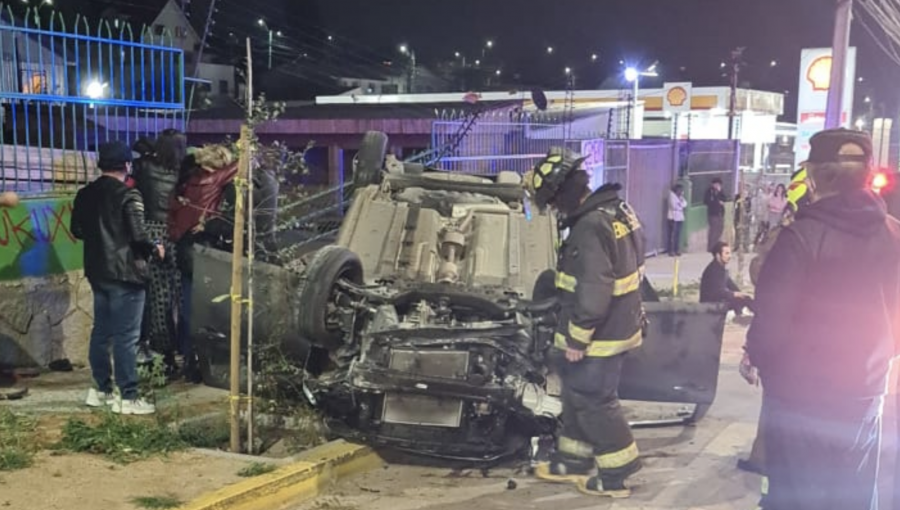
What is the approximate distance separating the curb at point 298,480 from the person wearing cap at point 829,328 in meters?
2.54

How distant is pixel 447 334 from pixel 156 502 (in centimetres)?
181

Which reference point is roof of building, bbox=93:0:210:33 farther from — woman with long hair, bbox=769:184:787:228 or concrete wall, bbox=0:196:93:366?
concrete wall, bbox=0:196:93:366

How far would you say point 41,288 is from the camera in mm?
6898

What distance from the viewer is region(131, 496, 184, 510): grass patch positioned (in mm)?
→ 4270

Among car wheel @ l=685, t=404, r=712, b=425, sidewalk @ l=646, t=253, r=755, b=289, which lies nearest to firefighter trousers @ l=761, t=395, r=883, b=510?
car wheel @ l=685, t=404, r=712, b=425

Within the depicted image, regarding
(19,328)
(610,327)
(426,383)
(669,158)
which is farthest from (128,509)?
(669,158)

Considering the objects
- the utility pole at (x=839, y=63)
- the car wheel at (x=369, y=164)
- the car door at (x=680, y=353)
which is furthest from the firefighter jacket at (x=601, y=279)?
the utility pole at (x=839, y=63)

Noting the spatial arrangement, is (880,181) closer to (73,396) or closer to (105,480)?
(105,480)

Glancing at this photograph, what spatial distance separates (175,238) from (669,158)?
506 inches

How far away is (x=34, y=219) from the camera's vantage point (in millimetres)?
6844

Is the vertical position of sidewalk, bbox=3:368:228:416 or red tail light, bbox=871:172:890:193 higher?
red tail light, bbox=871:172:890:193

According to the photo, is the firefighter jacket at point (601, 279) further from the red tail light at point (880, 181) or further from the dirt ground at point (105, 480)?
the dirt ground at point (105, 480)

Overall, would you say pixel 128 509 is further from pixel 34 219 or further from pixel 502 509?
pixel 34 219

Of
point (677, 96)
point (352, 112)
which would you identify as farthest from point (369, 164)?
point (677, 96)
